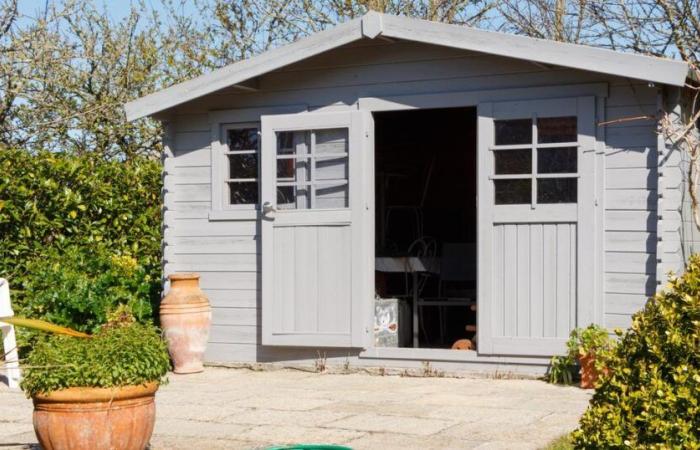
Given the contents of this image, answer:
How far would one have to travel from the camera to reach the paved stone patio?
582 cm

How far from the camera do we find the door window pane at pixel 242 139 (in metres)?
9.02

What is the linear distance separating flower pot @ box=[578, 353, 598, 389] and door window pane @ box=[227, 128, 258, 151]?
10.3 ft

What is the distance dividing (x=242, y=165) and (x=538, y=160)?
249 cm

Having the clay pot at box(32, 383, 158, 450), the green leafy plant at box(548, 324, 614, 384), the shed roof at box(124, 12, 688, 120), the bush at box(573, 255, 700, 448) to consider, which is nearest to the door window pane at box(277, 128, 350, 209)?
the shed roof at box(124, 12, 688, 120)

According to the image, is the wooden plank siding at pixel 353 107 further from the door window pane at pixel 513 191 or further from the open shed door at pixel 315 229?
the door window pane at pixel 513 191

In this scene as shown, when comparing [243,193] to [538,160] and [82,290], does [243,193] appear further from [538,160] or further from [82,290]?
[538,160]

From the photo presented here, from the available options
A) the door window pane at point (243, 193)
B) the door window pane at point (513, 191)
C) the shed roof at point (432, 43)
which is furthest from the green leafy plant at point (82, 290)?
the door window pane at point (513, 191)

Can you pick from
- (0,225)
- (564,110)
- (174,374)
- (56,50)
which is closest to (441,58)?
(564,110)

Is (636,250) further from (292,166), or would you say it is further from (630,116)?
(292,166)

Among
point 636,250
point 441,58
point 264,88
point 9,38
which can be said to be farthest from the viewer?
point 9,38

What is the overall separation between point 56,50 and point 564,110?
8571 millimetres

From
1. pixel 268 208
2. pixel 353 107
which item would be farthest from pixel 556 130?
pixel 268 208

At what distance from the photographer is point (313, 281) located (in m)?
8.58

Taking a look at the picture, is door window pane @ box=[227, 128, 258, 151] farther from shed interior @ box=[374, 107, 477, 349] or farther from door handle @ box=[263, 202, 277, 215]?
shed interior @ box=[374, 107, 477, 349]
